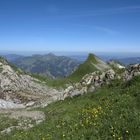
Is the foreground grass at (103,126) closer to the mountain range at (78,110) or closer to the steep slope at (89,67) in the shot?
→ the mountain range at (78,110)

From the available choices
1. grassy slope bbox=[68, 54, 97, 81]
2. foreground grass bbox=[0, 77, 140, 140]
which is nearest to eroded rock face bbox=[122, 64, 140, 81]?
foreground grass bbox=[0, 77, 140, 140]

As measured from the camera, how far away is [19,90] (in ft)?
194

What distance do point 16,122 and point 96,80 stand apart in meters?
18.7

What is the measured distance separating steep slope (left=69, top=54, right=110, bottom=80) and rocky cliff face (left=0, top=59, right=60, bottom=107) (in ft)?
66.6

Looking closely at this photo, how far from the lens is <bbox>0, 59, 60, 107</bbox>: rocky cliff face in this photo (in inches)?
2170

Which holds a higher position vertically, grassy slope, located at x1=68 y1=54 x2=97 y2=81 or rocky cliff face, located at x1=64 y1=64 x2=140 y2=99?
rocky cliff face, located at x1=64 y1=64 x2=140 y2=99

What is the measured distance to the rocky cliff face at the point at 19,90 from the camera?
5512 centimetres

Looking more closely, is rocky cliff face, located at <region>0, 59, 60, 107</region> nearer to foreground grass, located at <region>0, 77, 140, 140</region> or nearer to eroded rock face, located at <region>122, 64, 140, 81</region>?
eroded rock face, located at <region>122, 64, 140, 81</region>

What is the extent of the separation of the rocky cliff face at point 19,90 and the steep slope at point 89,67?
20.3 m

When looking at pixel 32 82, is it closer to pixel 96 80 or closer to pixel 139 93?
pixel 96 80

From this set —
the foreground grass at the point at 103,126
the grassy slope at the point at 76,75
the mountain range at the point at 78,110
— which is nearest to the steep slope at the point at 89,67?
the grassy slope at the point at 76,75

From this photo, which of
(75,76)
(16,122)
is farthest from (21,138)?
(75,76)

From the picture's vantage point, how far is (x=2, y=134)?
24.6m

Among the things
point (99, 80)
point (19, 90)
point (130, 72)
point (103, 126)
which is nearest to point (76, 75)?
point (19, 90)
